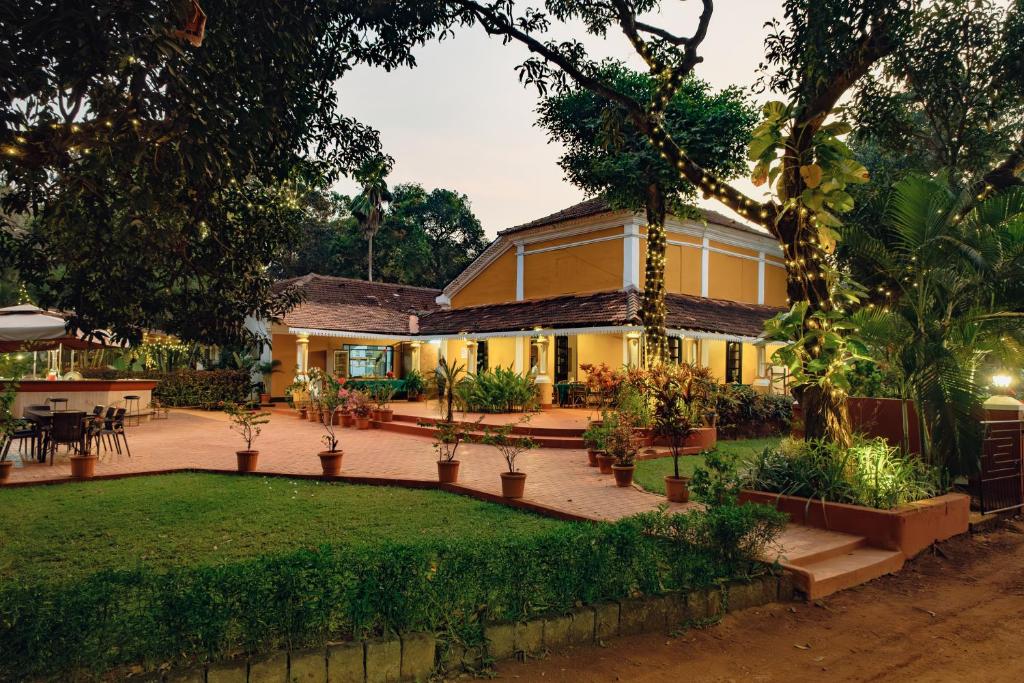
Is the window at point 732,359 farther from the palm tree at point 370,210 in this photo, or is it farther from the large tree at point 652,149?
the palm tree at point 370,210

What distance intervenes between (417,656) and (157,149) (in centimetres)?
367

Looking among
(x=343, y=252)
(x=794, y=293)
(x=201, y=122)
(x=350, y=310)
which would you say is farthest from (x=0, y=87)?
(x=343, y=252)

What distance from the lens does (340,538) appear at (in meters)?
6.29

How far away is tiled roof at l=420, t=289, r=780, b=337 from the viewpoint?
18.4 meters

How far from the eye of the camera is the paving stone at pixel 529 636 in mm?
3914

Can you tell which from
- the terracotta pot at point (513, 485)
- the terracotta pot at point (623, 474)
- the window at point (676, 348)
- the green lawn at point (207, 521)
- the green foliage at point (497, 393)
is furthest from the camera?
the window at point (676, 348)

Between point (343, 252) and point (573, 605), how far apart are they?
1396 inches

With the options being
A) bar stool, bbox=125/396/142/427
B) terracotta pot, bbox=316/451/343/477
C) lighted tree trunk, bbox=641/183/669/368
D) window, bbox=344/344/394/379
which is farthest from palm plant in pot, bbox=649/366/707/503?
window, bbox=344/344/394/379

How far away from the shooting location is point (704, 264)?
21.9 metres

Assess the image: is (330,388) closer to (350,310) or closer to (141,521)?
(350,310)

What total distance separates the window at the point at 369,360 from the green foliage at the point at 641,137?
12244 millimetres

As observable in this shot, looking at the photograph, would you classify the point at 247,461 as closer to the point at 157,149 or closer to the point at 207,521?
the point at 207,521

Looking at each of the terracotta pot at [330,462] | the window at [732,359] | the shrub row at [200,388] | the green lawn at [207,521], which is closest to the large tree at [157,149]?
the green lawn at [207,521]

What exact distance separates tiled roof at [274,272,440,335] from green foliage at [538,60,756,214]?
10.8 metres
